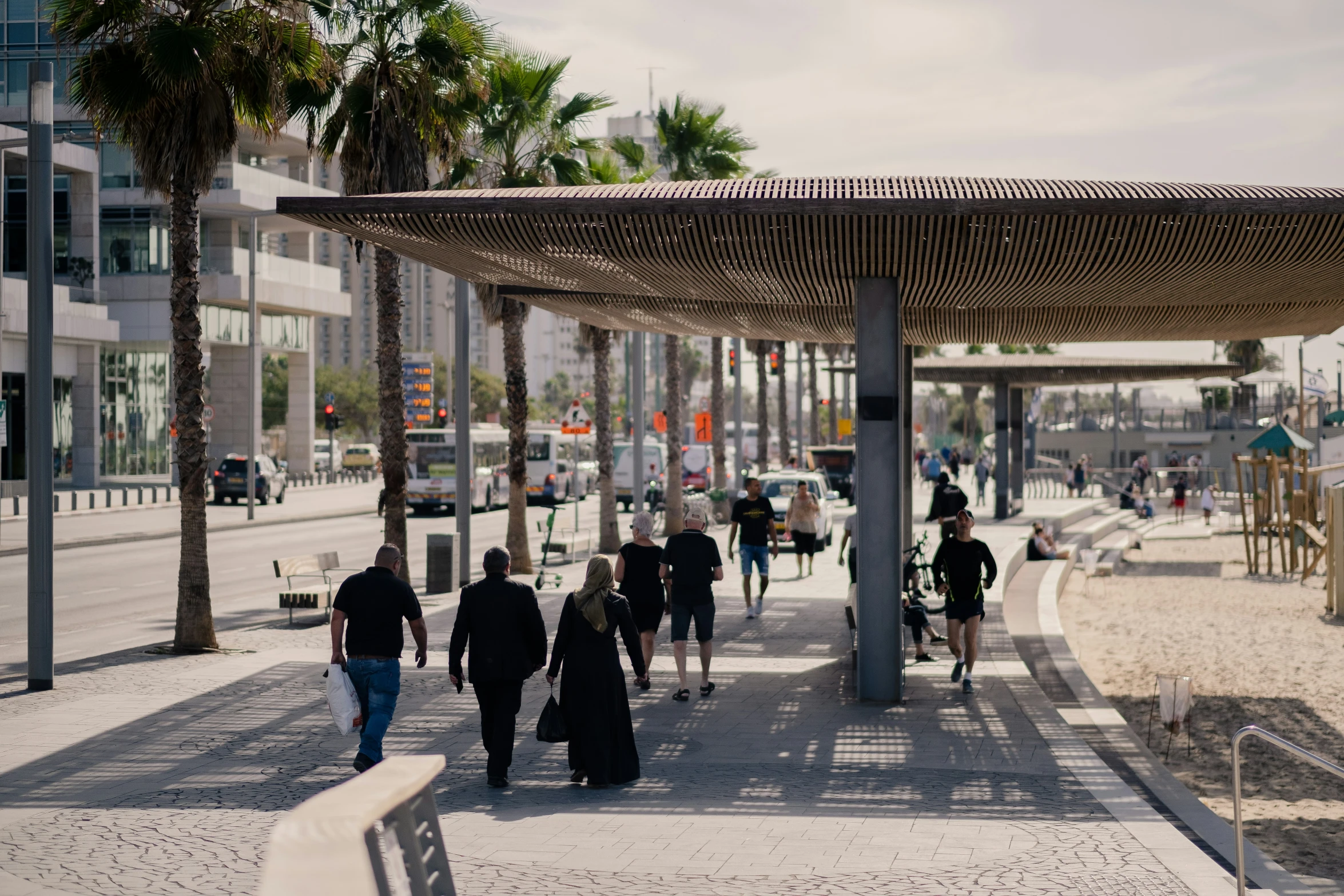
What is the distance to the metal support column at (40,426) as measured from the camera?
12.7 m

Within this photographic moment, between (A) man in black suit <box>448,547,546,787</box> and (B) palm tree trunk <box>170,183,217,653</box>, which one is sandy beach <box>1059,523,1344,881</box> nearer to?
(A) man in black suit <box>448,547,546,787</box>

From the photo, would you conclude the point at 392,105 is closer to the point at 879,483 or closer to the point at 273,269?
the point at 879,483

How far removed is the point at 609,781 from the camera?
30.8 ft

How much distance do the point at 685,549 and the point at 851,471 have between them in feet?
146

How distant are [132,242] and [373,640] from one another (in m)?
62.1

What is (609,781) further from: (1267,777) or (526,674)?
(1267,777)

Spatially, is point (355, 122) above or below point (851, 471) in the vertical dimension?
above

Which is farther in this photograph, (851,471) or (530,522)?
(851,471)

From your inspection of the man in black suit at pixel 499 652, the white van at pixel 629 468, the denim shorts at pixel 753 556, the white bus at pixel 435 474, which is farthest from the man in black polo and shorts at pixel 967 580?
the white bus at pixel 435 474

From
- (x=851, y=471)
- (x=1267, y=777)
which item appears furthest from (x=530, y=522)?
(x=1267, y=777)

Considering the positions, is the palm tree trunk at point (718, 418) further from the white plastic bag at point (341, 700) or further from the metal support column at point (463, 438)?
the white plastic bag at point (341, 700)

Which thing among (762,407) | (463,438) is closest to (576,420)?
(463,438)

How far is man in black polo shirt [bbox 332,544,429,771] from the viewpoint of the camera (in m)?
9.22

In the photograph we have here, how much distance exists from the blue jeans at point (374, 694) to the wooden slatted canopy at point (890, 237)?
3.64m
